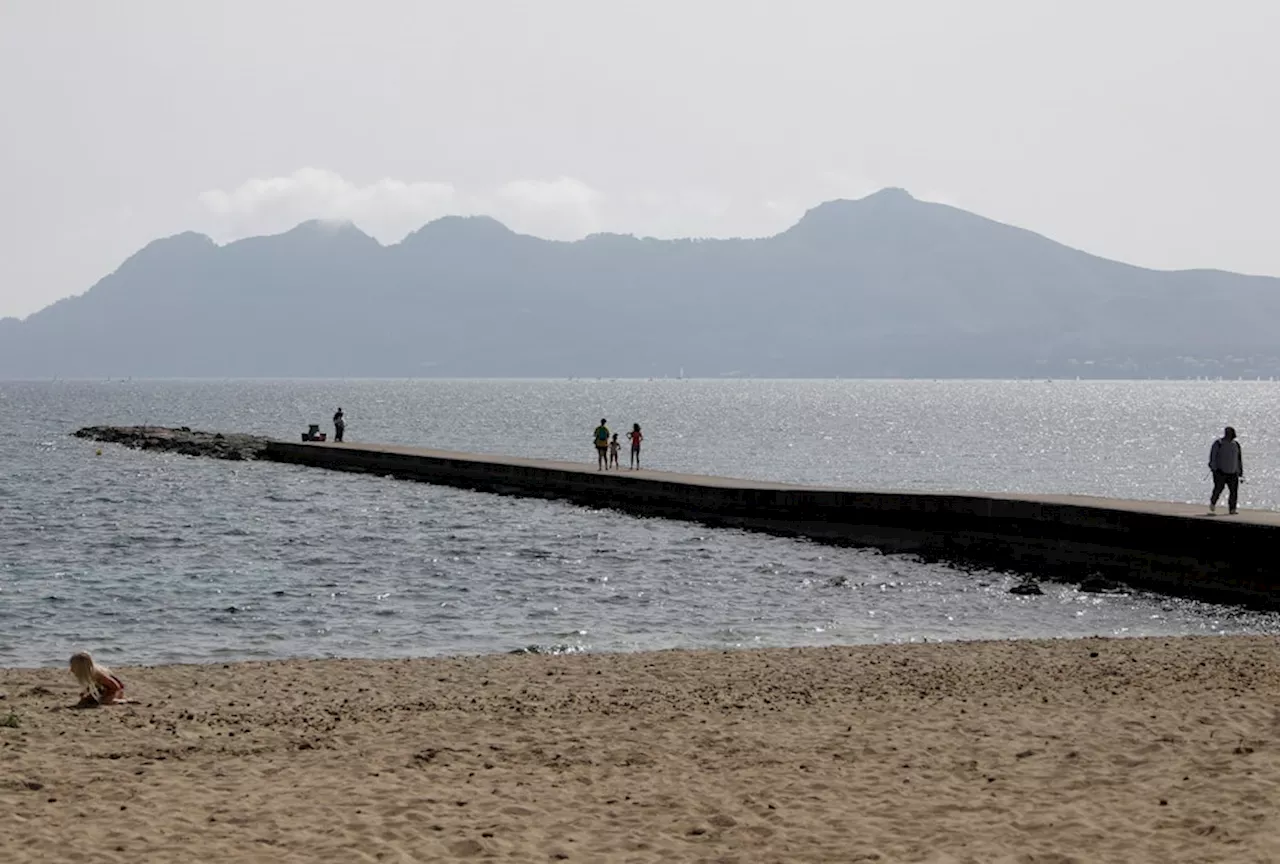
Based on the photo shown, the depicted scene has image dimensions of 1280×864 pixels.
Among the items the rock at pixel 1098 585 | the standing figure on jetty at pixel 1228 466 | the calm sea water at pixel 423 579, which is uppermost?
the standing figure on jetty at pixel 1228 466

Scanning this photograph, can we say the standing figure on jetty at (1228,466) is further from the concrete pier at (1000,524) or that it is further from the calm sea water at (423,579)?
the calm sea water at (423,579)

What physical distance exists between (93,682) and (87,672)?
15cm

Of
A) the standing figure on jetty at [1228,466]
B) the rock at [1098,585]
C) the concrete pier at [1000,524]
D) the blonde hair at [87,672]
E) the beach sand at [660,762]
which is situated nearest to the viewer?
the beach sand at [660,762]

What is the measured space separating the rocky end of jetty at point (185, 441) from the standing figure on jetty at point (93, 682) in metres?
56.1

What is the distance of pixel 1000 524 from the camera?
105ft

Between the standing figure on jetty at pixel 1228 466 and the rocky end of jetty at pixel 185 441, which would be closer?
the standing figure on jetty at pixel 1228 466

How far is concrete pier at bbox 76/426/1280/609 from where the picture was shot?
2594 cm

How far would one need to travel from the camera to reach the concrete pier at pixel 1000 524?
25906 millimetres

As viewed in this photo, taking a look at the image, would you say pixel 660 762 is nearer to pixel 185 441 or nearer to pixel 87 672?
pixel 87 672

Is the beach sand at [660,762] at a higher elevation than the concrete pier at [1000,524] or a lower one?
lower

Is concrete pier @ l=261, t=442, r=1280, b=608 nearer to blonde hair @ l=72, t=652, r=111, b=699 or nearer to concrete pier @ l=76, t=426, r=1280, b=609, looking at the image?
concrete pier @ l=76, t=426, r=1280, b=609

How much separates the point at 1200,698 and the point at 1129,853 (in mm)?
5708

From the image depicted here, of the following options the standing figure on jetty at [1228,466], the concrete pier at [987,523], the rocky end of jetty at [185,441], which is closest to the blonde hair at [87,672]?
the concrete pier at [987,523]

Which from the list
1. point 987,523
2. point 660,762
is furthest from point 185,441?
point 660,762
